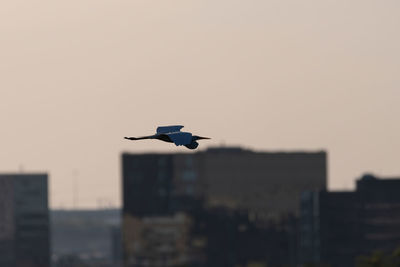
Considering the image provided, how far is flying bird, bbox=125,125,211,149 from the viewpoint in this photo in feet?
396

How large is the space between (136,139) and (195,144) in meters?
4.25

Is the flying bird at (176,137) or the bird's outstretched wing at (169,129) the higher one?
the bird's outstretched wing at (169,129)

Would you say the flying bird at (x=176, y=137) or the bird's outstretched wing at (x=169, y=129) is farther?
the bird's outstretched wing at (x=169, y=129)

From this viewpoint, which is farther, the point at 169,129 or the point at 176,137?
the point at 169,129

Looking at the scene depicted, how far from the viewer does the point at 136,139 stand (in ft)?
400

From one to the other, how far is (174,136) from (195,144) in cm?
202

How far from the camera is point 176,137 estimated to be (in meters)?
122

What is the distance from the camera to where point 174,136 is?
122 m

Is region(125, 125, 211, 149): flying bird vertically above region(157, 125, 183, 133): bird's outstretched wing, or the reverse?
region(157, 125, 183, 133): bird's outstretched wing

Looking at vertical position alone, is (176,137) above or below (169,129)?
below

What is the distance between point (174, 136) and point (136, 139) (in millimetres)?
2605

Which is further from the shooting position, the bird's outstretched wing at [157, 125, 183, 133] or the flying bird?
the bird's outstretched wing at [157, 125, 183, 133]

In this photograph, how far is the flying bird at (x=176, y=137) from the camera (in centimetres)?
12081
